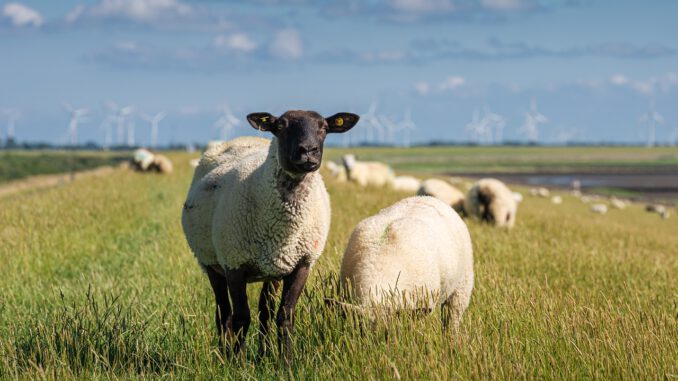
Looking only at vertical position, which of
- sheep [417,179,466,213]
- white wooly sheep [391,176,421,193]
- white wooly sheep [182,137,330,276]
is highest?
white wooly sheep [182,137,330,276]

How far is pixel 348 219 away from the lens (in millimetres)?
→ 15102

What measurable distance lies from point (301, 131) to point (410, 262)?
1798 millimetres

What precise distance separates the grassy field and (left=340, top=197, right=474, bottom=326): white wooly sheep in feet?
0.87

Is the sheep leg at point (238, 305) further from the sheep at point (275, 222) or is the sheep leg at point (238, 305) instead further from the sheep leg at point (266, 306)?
the sheep leg at point (266, 306)

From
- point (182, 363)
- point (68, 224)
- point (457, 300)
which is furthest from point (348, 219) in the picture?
point (182, 363)

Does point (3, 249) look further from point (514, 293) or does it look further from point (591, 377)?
point (591, 377)

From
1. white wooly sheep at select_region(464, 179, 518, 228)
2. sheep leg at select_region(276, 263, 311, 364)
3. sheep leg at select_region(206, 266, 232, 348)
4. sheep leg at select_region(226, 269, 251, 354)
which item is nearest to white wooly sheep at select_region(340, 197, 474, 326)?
sheep leg at select_region(276, 263, 311, 364)

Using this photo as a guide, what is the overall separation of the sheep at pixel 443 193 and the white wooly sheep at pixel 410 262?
34.7 ft

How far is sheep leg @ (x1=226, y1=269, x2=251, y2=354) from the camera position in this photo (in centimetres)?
680

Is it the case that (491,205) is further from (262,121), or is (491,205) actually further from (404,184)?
(262,121)

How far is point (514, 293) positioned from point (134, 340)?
3.65 meters

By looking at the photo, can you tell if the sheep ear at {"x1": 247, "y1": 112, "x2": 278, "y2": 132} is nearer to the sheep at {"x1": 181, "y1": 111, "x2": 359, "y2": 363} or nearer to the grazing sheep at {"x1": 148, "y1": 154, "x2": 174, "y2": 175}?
the sheep at {"x1": 181, "y1": 111, "x2": 359, "y2": 363}

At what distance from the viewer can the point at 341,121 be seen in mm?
6461

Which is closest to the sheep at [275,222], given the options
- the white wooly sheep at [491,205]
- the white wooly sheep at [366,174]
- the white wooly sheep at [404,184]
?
the white wooly sheep at [491,205]
